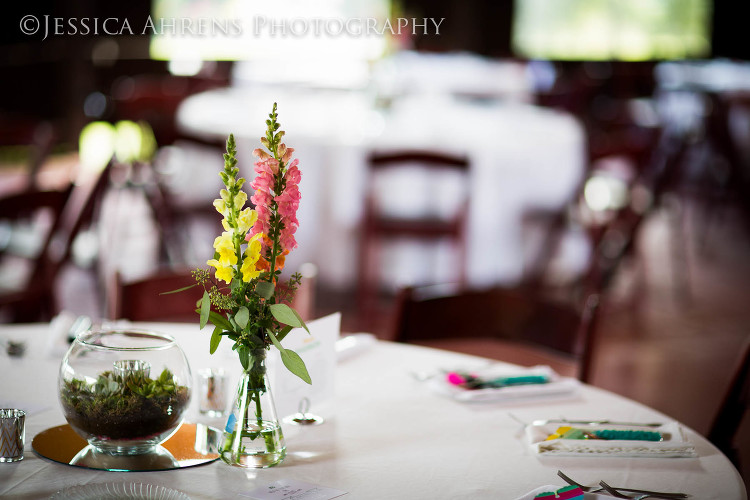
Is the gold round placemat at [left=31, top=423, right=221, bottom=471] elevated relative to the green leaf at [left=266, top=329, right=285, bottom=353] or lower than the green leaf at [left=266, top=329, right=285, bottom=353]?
lower

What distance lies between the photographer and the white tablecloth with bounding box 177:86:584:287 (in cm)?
434

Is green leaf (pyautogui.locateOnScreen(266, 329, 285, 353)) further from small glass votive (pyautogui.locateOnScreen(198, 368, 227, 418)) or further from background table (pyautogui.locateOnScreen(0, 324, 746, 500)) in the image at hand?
small glass votive (pyautogui.locateOnScreen(198, 368, 227, 418))

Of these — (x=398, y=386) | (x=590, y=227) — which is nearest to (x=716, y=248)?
(x=590, y=227)

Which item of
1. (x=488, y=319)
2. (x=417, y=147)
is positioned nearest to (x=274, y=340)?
(x=488, y=319)

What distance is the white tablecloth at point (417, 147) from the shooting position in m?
4.34

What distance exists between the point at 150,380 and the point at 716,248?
21.6ft

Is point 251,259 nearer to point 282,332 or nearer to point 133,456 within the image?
point 282,332

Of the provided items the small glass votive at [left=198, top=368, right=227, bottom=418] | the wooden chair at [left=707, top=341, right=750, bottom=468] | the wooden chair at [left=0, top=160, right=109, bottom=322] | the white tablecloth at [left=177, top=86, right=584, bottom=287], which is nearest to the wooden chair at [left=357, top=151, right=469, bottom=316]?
the white tablecloth at [left=177, top=86, right=584, bottom=287]

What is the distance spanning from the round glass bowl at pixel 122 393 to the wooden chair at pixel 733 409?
1098 millimetres

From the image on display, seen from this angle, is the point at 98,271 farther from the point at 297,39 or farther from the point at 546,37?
the point at 546,37

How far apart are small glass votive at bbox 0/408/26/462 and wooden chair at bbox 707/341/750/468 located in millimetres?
1274

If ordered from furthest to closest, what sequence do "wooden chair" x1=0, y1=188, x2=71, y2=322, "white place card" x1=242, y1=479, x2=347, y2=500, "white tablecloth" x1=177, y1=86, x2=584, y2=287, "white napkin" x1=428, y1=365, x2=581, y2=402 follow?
1. "white tablecloth" x1=177, y1=86, x2=584, y2=287
2. "wooden chair" x1=0, y1=188, x2=71, y2=322
3. "white napkin" x1=428, y1=365, x2=581, y2=402
4. "white place card" x1=242, y1=479, x2=347, y2=500

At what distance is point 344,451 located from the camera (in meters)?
1.38

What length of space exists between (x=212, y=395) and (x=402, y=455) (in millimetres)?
343
